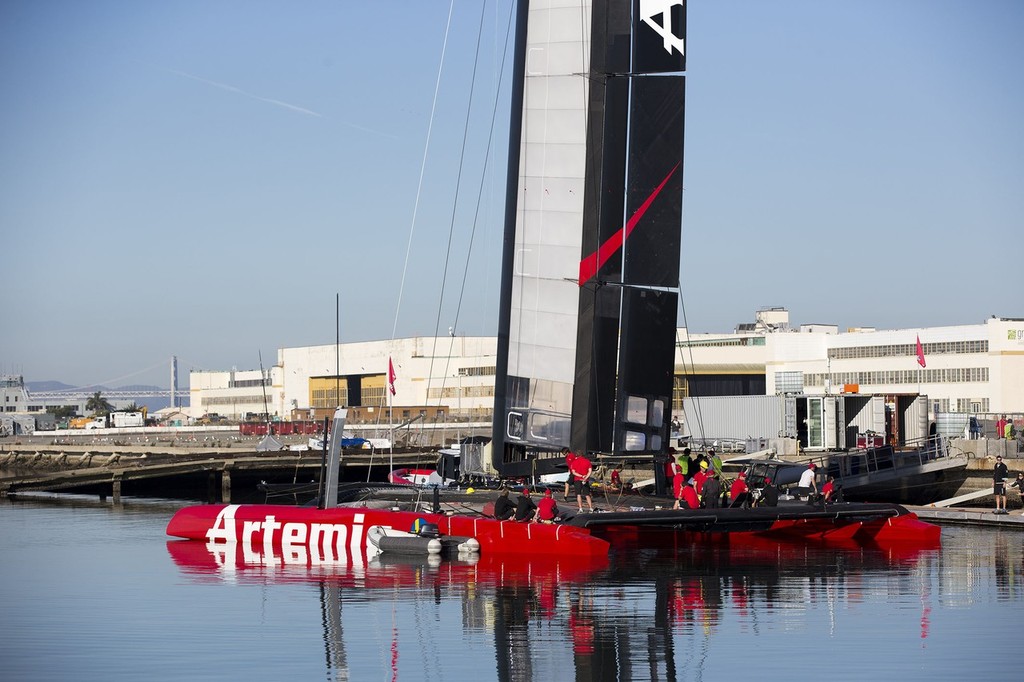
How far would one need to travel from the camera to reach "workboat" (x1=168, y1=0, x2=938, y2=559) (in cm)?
2962

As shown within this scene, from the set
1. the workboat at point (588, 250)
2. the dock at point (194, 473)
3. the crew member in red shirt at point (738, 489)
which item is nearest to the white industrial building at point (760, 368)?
the dock at point (194, 473)

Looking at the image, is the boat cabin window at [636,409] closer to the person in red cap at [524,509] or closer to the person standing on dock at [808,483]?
the person in red cap at [524,509]

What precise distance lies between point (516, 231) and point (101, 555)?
1150cm

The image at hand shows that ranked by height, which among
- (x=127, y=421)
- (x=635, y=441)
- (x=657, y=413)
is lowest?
(x=127, y=421)

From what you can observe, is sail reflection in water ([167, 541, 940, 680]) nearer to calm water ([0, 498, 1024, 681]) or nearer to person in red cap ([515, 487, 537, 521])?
calm water ([0, 498, 1024, 681])

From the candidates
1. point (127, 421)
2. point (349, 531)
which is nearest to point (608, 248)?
point (349, 531)

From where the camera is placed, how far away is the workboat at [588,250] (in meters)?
29.6

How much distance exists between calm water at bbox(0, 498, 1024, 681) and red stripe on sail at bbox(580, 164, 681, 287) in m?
6.22

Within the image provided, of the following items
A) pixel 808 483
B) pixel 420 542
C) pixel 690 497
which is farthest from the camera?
pixel 808 483

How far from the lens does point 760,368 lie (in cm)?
9956

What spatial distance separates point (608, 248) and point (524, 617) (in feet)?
39.1

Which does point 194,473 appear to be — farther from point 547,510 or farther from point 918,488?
point 547,510

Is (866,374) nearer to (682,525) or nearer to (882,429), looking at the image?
(882,429)

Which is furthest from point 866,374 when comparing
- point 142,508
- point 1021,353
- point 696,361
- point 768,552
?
point 768,552
